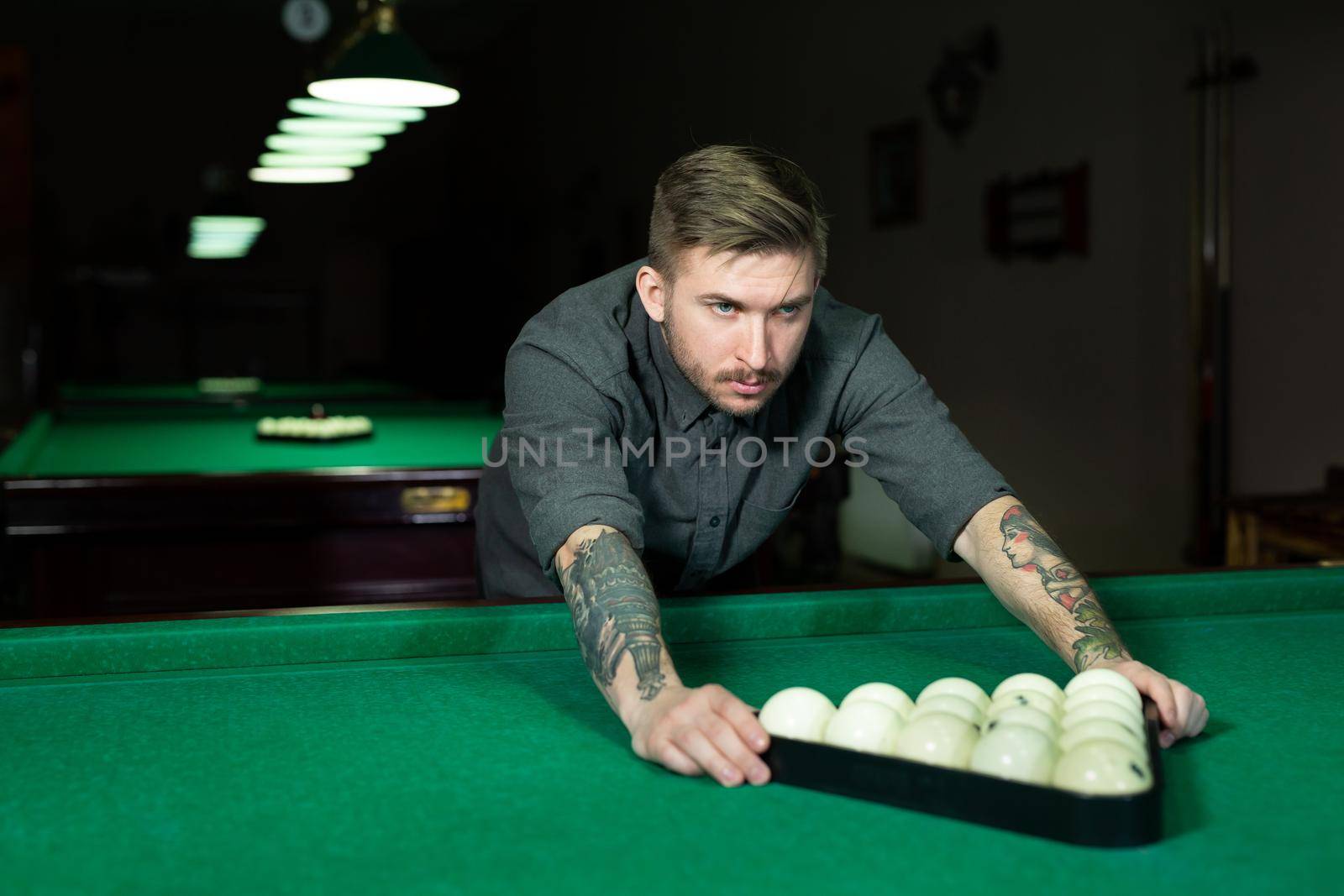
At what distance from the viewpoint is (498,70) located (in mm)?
10281

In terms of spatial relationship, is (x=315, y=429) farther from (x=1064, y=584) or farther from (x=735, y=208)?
(x=1064, y=584)

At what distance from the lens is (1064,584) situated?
1.51m

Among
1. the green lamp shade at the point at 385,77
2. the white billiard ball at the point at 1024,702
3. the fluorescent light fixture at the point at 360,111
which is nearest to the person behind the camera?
the white billiard ball at the point at 1024,702

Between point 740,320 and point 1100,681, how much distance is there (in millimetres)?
605

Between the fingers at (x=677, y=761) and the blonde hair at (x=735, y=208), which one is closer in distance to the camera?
the fingers at (x=677, y=761)

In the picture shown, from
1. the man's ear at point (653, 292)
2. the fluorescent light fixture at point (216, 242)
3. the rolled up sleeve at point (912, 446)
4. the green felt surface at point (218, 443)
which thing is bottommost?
the green felt surface at point (218, 443)

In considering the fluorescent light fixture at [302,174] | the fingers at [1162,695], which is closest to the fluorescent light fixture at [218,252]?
the fluorescent light fixture at [302,174]

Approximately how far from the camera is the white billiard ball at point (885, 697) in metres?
1.18

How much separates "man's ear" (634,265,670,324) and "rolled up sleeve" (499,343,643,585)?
0.42 ft

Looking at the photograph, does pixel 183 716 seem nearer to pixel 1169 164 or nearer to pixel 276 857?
pixel 276 857

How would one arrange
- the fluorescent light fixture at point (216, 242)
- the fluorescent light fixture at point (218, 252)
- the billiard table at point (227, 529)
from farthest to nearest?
1. the fluorescent light fixture at point (218, 252)
2. the fluorescent light fixture at point (216, 242)
3. the billiard table at point (227, 529)

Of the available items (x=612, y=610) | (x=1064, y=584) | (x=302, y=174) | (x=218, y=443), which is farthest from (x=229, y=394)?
(x=1064, y=584)

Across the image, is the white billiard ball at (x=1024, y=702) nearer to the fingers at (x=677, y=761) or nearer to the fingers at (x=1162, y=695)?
the fingers at (x=1162, y=695)

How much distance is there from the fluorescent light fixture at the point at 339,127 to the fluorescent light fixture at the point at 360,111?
116mm
